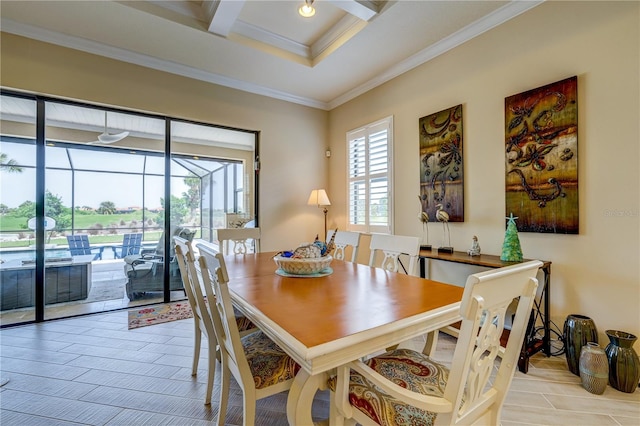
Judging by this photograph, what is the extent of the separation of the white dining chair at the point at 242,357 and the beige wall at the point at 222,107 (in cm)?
267

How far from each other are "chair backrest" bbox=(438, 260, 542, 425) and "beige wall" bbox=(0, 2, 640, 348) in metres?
1.64

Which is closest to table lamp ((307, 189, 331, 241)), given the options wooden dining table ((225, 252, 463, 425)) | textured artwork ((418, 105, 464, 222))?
textured artwork ((418, 105, 464, 222))

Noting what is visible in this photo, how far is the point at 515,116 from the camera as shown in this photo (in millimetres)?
2414

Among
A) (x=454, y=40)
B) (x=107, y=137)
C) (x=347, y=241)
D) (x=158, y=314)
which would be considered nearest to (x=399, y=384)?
(x=347, y=241)

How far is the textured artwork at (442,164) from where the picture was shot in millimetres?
2838

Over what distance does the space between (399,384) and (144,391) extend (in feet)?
5.53

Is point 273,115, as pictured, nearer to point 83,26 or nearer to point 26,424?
point 83,26

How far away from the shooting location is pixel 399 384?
110cm

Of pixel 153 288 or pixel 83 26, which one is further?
pixel 153 288

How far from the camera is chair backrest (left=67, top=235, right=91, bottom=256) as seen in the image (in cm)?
312

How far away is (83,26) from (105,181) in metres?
1.53

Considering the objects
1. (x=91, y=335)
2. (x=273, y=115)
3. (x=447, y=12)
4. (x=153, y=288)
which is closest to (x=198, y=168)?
(x=273, y=115)

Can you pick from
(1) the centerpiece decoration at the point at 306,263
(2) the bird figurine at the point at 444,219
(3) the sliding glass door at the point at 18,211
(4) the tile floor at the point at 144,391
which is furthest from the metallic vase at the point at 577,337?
(3) the sliding glass door at the point at 18,211

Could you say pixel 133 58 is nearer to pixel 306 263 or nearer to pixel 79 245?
pixel 79 245
